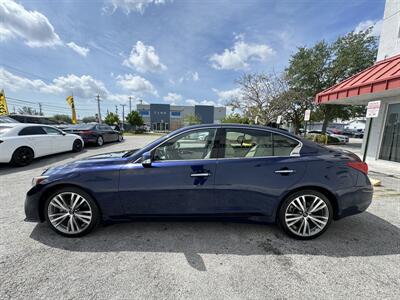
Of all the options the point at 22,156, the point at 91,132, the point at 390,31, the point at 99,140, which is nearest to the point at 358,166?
the point at 22,156

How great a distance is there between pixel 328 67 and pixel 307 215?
2081 cm

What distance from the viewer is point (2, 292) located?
5.41 feet

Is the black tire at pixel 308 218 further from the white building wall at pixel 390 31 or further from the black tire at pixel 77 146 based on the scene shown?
the black tire at pixel 77 146

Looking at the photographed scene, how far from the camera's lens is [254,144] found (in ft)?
8.71

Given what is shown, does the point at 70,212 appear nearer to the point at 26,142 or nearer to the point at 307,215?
the point at 307,215

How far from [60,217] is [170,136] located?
1.82 meters

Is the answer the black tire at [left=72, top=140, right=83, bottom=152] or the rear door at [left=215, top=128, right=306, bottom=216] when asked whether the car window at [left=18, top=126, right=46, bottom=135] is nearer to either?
the black tire at [left=72, top=140, right=83, bottom=152]

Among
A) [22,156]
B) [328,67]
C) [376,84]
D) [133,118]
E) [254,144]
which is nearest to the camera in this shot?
[254,144]

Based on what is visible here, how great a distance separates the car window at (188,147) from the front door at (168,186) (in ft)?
0.22

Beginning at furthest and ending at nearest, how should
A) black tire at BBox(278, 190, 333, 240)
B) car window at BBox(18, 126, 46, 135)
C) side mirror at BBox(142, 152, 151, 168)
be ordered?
1. car window at BBox(18, 126, 46, 135)
2. black tire at BBox(278, 190, 333, 240)
3. side mirror at BBox(142, 152, 151, 168)

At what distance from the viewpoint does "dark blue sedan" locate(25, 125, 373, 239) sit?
235 centimetres

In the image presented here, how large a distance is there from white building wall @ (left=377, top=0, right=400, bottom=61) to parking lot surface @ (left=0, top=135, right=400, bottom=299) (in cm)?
813

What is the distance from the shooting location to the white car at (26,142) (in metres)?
5.50

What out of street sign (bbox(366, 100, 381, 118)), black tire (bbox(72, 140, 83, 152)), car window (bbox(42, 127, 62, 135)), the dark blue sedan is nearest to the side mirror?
the dark blue sedan
